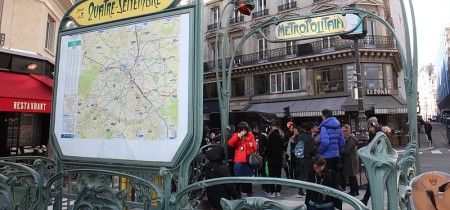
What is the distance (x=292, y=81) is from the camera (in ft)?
86.1

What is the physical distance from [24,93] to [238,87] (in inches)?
934

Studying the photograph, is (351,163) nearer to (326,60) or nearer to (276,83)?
(326,60)

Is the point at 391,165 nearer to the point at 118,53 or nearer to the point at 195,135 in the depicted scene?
the point at 195,135

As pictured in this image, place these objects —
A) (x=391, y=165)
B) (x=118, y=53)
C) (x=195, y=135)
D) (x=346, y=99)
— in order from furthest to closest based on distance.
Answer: (x=346, y=99) → (x=118, y=53) → (x=195, y=135) → (x=391, y=165)

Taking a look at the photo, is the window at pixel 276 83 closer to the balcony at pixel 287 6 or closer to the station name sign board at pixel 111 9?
the balcony at pixel 287 6

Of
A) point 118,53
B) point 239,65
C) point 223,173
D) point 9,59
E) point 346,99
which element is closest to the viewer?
point 118,53

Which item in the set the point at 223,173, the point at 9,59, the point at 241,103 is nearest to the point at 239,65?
the point at 241,103

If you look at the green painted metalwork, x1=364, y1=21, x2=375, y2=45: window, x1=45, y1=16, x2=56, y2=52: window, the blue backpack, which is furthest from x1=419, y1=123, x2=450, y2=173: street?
x1=45, y1=16, x2=56, y2=52: window

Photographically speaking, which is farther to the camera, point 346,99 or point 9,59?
point 346,99

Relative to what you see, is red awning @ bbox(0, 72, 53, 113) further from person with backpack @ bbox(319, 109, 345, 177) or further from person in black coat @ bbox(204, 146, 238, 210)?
person with backpack @ bbox(319, 109, 345, 177)

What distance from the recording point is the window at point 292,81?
85.1 ft

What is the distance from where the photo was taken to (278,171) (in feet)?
24.7

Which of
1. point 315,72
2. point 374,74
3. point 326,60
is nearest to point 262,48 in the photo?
point 315,72

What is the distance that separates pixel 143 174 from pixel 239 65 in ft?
87.2
